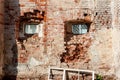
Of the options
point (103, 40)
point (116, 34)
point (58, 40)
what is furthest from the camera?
point (58, 40)

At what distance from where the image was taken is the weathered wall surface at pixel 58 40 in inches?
340

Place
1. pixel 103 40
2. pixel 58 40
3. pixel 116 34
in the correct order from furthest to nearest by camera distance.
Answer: pixel 58 40 < pixel 103 40 < pixel 116 34

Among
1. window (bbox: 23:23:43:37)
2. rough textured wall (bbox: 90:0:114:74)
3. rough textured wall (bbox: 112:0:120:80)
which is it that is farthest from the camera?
window (bbox: 23:23:43:37)

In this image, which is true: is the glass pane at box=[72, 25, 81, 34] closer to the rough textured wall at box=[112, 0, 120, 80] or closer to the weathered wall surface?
the weathered wall surface

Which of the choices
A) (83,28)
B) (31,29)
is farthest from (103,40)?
(31,29)

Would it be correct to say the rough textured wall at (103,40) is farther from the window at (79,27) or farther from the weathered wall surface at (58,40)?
the window at (79,27)

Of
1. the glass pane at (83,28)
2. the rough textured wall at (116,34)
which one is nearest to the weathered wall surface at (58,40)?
the glass pane at (83,28)

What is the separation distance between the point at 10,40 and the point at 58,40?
1.10 metres

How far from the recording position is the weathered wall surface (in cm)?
865

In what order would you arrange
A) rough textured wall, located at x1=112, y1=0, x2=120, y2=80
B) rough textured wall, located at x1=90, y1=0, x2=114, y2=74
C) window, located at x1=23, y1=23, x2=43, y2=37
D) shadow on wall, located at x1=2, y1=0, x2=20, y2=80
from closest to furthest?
rough textured wall, located at x1=112, y1=0, x2=120, y2=80 < rough textured wall, located at x1=90, y1=0, x2=114, y2=74 < shadow on wall, located at x1=2, y1=0, x2=20, y2=80 < window, located at x1=23, y1=23, x2=43, y2=37

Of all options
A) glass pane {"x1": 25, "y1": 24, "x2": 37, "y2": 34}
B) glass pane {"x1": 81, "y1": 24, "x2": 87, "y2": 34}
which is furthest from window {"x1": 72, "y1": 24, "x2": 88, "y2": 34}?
glass pane {"x1": 25, "y1": 24, "x2": 37, "y2": 34}

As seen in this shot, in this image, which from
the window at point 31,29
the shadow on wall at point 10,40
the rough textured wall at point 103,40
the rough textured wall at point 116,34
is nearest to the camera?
the rough textured wall at point 116,34

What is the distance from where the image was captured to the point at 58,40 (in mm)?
8773

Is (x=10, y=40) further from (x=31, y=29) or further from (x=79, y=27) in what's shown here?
(x=79, y=27)
